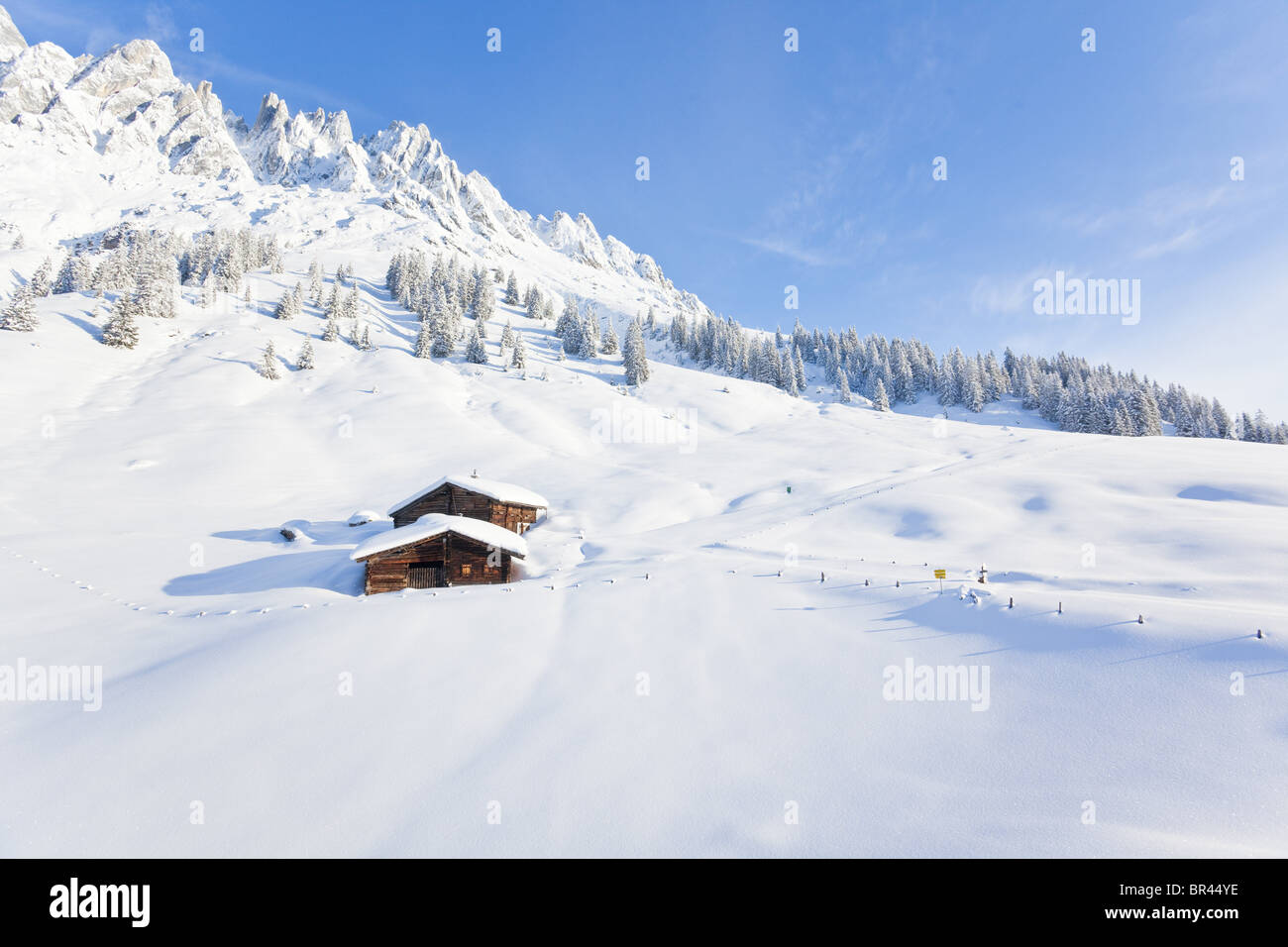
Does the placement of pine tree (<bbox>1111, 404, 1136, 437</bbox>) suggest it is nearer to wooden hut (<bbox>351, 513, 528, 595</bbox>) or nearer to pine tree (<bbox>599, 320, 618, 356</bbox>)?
pine tree (<bbox>599, 320, 618, 356</bbox>)

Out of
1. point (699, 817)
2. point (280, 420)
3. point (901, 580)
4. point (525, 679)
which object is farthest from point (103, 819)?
point (280, 420)

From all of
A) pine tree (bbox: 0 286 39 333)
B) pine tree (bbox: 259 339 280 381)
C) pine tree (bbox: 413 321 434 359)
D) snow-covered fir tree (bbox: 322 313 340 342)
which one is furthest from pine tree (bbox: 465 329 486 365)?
pine tree (bbox: 0 286 39 333)

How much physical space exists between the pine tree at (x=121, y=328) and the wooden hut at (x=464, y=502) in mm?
56516

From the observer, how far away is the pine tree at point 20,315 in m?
53.3

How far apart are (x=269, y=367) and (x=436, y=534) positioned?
5096cm

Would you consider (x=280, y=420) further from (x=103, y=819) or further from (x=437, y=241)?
(x=437, y=241)

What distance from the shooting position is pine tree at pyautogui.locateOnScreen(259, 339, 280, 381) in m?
56.8

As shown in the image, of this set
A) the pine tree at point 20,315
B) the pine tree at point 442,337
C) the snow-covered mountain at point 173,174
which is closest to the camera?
the pine tree at point 20,315

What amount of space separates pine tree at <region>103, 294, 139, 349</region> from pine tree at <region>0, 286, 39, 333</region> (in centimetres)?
554

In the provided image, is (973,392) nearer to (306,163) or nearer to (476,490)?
(476,490)

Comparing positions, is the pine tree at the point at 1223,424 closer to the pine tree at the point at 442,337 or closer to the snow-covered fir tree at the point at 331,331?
the pine tree at the point at 442,337

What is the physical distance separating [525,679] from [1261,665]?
12995mm

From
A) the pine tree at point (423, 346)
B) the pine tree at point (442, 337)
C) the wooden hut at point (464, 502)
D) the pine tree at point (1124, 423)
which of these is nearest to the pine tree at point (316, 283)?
the pine tree at point (442, 337)
